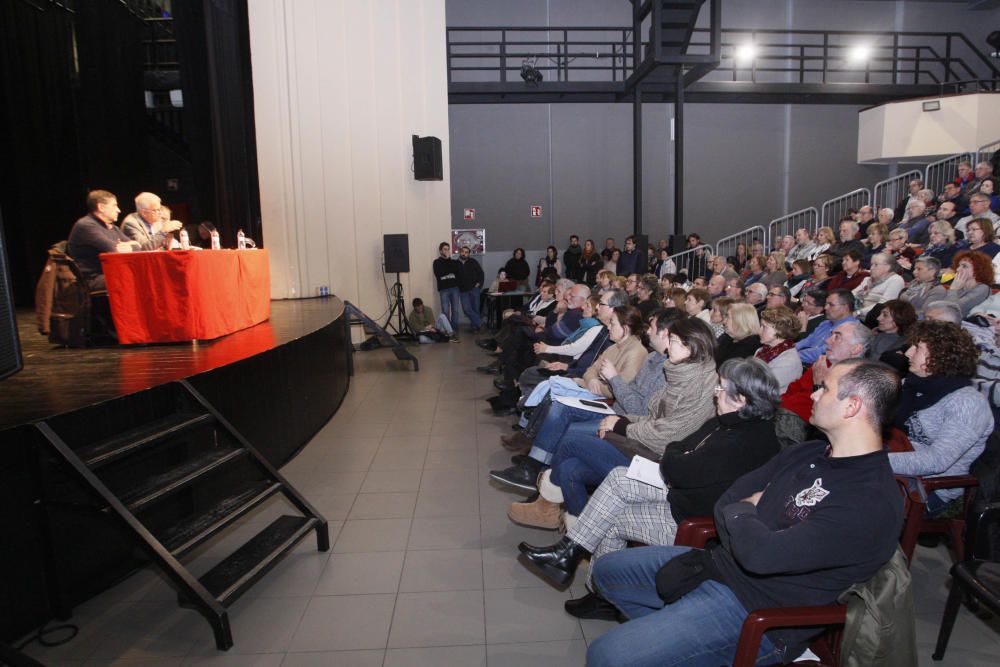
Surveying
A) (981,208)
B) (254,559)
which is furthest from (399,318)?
(981,208)

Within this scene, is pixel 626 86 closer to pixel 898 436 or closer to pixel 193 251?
pixel 193 251

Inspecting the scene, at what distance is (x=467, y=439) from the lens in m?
4.75

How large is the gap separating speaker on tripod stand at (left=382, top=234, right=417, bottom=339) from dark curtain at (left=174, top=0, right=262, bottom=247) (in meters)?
1.80

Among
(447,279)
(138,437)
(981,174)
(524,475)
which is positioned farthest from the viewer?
(447,279)

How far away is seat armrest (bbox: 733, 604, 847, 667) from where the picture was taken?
5.06 feet

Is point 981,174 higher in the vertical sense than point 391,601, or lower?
higher

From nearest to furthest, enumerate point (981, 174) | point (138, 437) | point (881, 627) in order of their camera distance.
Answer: point (881, 627) → point (138, 437) → point (981, 174)

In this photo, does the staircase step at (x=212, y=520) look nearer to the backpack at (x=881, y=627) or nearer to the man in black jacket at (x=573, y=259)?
the backpack at (x=881, y=627)

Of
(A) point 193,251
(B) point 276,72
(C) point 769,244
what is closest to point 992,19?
(C) point 769,244

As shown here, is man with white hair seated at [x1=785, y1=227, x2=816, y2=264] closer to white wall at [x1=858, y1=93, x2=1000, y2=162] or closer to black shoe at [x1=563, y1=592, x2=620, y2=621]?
white wall at [x1=858, y1=93, x2=1000, y2=162]

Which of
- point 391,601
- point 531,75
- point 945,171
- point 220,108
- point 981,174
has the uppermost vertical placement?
point 531,75

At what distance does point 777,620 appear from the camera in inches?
60.6

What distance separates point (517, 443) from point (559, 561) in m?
1.87

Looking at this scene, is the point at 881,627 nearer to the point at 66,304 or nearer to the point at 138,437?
the point at 138,437
